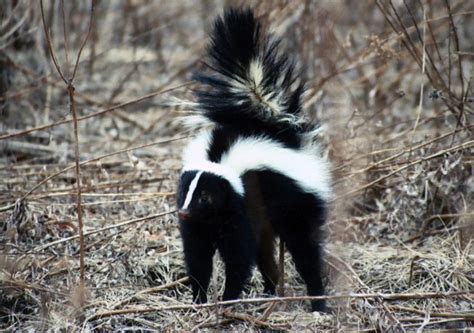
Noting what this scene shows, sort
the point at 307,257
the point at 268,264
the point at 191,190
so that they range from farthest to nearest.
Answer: the point at 268,264 < the point at 307,257 < the point at 191,190

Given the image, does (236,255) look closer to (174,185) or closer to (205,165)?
(205,165)

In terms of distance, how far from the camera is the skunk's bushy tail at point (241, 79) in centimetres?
521

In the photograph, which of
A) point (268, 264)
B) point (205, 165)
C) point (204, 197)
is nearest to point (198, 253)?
point (204, 197)

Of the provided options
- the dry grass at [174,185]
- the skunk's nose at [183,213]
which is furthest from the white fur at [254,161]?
the dry grass at [174,185]

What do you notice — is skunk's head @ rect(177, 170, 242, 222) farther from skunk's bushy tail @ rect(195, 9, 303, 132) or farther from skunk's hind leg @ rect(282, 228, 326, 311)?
skunk's hind leg @ rect(282, 228, 326, 311)

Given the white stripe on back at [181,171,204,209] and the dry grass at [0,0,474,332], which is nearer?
the white stripe on back at [181,171,204,209]

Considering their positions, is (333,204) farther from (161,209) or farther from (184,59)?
(184,59)

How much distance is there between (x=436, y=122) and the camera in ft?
26.5

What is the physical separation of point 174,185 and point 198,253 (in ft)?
6.85

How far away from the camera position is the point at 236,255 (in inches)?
199

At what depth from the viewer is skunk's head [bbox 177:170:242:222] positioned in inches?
193

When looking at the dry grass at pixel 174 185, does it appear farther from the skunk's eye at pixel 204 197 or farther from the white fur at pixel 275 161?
the white fur at pixel 275 161

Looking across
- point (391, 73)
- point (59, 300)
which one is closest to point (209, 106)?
point (59, 300)

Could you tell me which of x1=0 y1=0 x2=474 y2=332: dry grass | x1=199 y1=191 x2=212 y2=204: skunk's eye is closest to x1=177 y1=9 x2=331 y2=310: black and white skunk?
x1=199 y1=191 x2=212 y2=204: skunk's eye
